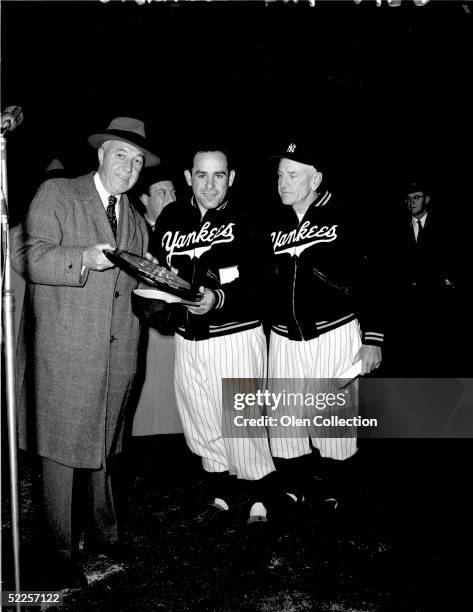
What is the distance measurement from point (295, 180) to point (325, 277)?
1.58 ft

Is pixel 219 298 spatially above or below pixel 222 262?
below

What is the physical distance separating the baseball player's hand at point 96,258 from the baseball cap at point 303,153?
1082 mm

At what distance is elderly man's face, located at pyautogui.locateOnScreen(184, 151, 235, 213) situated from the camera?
9.45ft

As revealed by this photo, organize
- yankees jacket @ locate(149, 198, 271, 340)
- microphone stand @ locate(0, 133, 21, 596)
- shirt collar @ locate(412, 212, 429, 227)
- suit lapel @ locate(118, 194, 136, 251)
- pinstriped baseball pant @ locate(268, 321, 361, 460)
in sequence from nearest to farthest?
microphone stand @ locate(0, 133, 21, 596) < suit lapel @ locate(118, 194, 136, 251) < yankees jacket @ locate(149, 198, 271, 340) < pinstriped baseball pant @ locate(268, 321, 361, 460) < shirt collar @ locate(412, 212, 429, 227)

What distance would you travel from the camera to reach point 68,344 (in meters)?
2.38

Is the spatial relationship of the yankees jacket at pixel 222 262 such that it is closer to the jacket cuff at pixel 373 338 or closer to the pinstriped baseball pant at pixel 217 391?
the pinstriped baseball pant at pixel 217 391

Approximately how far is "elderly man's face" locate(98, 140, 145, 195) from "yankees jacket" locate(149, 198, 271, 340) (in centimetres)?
45

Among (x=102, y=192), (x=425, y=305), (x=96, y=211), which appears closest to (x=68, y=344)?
(x=96, y=211)

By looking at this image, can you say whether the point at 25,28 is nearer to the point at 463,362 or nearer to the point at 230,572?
the point at 230,572

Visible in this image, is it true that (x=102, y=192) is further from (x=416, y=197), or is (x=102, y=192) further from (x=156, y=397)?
(x=416, y=197)

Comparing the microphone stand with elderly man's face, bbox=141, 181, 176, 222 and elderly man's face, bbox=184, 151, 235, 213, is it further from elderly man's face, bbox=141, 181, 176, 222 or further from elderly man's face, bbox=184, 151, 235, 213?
elderly man's face, bbox=141, 181, 176, 222

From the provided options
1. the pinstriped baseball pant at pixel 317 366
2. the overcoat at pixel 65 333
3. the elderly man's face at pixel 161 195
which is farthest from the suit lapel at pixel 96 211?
the elderly man's face at pixel 161 195

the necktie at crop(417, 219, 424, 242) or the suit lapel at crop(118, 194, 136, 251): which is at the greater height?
the necktie at crop(417, 219, 424, 242)

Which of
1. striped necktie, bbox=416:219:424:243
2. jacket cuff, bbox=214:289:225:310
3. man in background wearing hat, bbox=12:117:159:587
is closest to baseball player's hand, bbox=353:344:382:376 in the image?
jacket cuff, bbox=214:289:225:310
